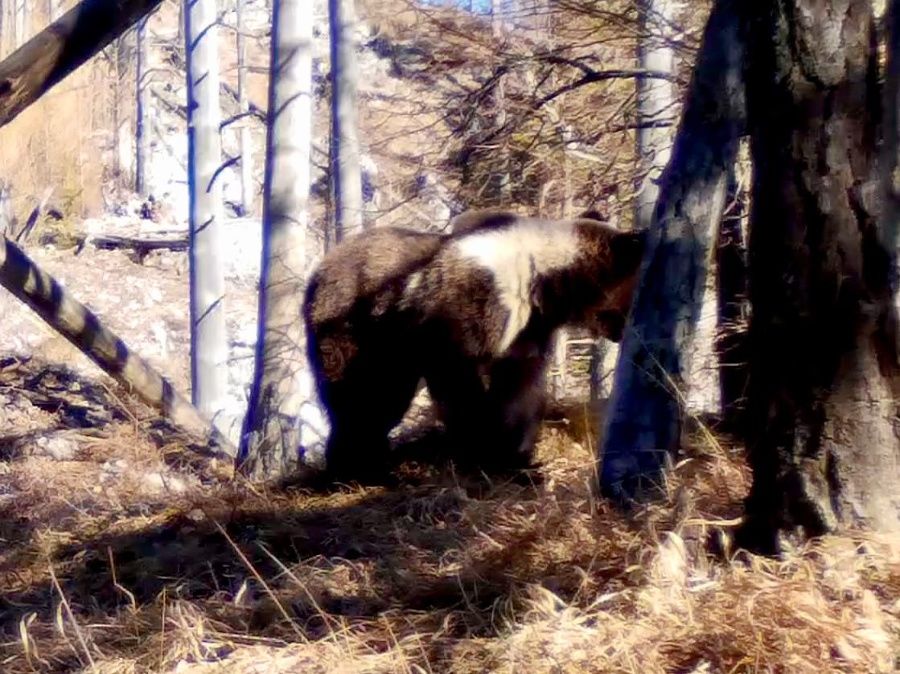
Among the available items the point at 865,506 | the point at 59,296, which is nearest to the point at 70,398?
the point at 59,296

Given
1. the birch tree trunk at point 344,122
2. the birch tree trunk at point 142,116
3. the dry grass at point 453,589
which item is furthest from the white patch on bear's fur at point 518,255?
the birch tree trunk at point 142,116

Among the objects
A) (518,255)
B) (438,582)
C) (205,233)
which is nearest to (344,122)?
(205,233)

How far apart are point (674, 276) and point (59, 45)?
2541 millimetres

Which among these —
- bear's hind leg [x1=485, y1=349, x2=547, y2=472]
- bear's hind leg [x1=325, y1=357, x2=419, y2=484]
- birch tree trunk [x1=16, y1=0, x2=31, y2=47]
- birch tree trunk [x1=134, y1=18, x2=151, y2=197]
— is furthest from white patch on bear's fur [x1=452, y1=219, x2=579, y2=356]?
birch tree trunk [x1=134, y1=18, x2=151, y2=197]

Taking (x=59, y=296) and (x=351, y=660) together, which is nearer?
(x=351, y=660)

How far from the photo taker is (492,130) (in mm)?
9562

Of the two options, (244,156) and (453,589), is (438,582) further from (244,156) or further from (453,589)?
(244,156)

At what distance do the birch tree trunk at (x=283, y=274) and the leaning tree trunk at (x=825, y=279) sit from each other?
446cm

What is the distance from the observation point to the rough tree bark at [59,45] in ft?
15.3

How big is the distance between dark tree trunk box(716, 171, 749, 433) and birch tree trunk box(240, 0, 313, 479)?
2746 mm

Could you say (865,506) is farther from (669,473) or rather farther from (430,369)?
(430,369)

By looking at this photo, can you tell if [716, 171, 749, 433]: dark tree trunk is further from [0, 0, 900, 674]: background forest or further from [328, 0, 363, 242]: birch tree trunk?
[328, 0, 363, 242]: birch tree trunk

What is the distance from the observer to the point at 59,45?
470 centimetres

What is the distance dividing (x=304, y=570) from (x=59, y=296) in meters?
3.69
